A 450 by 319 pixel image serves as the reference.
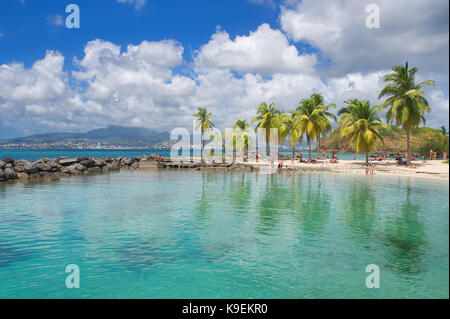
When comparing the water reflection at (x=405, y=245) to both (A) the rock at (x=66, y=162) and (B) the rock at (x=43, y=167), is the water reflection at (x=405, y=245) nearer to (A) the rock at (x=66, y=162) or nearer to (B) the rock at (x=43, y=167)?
(B) the rock at (x=43, y=167)

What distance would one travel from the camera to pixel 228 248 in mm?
11477

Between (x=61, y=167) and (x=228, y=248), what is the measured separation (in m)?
39.7

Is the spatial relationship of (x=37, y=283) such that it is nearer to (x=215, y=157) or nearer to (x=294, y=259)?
(x=294, y=259)

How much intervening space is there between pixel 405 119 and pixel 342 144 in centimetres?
11070

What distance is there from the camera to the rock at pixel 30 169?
119 ft

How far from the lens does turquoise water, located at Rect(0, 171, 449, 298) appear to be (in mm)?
7953

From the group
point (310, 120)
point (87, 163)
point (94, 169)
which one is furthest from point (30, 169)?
point (310, 120)

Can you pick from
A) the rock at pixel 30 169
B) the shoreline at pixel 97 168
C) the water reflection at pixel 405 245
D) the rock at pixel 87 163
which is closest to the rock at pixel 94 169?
the shoreline at pixel 97 168

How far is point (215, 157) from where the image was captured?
7275cm

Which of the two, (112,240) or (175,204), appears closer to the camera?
(112,240)

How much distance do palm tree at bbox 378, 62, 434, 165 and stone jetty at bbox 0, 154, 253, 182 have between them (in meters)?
23.1

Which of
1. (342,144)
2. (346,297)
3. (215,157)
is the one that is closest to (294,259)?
(346,297)

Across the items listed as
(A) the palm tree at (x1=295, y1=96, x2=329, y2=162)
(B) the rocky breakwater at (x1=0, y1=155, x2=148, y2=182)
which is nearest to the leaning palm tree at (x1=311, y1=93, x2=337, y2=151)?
(A) the palm tree at (x1=295, y1=96, x2=329, y2=162)

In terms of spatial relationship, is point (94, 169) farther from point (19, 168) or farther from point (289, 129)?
point (289, 129)
